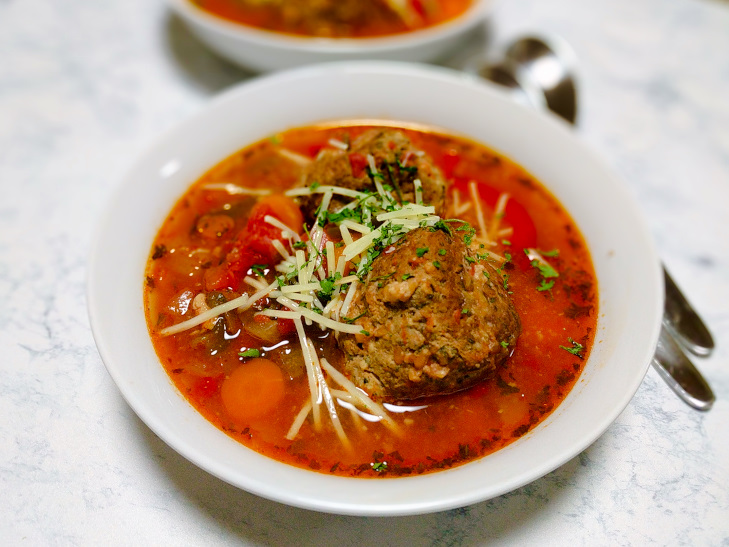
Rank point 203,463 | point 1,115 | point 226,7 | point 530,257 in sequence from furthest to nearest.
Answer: point 226,7 < point 1,115 < point 530,257 < point 203,463

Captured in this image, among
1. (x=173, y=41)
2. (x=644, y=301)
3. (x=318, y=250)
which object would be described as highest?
(x=644, y=301)

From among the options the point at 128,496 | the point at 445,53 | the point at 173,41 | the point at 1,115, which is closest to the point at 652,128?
the point at 445,53

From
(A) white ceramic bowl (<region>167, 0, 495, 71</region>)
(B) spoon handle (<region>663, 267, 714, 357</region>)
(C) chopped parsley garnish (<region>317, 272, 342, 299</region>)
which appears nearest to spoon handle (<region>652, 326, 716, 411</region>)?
(B) spoon handle (<region>663, 267, 714, 357</region>)

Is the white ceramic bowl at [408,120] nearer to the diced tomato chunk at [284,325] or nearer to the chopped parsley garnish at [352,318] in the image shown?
the diced tomato chunk at [284,325]

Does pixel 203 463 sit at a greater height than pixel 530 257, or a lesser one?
lesser

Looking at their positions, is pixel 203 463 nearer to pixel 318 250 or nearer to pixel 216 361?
pixel 216 361

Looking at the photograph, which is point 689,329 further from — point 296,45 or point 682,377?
point 296,45
